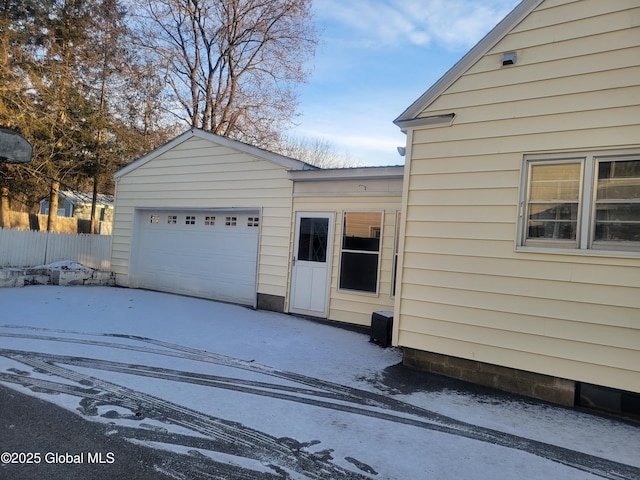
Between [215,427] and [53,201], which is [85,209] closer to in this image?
[53,201]

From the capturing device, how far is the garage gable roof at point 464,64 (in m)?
4.66

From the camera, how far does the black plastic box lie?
6.17 m

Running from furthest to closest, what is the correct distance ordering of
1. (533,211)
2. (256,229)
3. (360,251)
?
(256,229), (360,251), (533,211)

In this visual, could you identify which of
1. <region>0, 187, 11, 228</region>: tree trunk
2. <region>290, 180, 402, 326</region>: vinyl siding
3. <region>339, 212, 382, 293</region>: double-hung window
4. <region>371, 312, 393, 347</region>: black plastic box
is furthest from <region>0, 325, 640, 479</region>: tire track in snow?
<region>0, 187, 11, 228</region>: tree trunk

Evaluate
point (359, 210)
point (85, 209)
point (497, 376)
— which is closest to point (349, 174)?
point (359, 210)

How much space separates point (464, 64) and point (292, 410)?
4377 mm

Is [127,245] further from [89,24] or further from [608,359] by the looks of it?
[89,24]

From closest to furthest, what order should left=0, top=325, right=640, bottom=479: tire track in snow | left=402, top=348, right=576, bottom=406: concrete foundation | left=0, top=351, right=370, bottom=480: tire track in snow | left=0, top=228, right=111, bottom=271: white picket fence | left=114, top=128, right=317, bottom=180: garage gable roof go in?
left=0, top=351, right=370, bottom=480: tire track in snow < left=0, top=325, right=640, bottom=479: tire track in snow < left=402, top=348, right=576, bottom=406: concrete foundation < left=114, top=128, right=317, bottom=180: garage gable roof < left=0, top=228, right=111, bottom=271: white picket fence

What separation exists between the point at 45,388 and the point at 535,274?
503cm

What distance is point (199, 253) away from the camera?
1009 cm

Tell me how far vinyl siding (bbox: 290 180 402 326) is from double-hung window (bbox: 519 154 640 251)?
9.48 ft

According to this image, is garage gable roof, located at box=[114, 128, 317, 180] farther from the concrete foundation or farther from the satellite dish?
the satellite dish

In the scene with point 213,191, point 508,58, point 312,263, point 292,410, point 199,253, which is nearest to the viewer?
point 292,410

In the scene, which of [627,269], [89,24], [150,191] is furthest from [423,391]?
[89,24]
